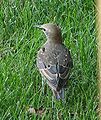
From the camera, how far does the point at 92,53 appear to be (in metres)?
5.91

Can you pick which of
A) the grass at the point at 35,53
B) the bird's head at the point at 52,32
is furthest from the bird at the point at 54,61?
the grass at the point at 35,53

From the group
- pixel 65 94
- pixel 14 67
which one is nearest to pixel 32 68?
pixel 14 67

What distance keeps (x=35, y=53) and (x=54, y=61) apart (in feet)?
2.06

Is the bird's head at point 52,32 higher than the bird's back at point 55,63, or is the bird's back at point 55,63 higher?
the bird's head at point 52,32

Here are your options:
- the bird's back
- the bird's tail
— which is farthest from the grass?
the bird's back

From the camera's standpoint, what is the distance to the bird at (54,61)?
5.10m

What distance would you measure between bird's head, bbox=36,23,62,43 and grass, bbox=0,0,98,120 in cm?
25

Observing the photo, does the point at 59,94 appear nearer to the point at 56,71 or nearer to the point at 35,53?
the point at 56,71

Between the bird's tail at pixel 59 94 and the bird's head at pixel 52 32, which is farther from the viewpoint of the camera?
the bird's head at pixel 52 32

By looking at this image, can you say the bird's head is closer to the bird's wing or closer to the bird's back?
the bird's back

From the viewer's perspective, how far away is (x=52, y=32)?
581 cm

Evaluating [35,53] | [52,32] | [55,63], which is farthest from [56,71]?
[35,53]

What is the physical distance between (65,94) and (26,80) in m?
0.42

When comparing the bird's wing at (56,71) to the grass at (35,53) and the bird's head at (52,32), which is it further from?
the bird's head at (52,32)
